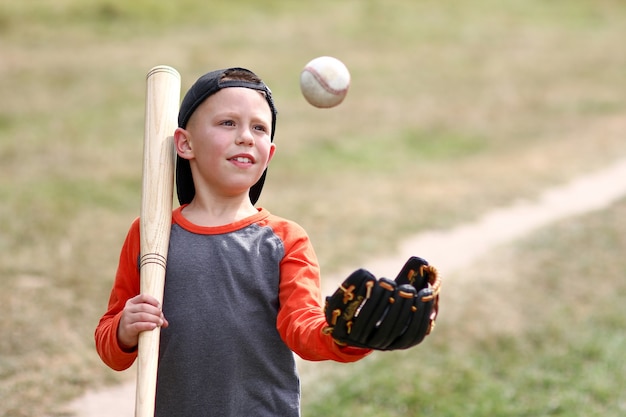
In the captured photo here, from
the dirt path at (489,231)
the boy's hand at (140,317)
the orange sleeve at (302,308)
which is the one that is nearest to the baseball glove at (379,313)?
the orange sleeve at (302,308)

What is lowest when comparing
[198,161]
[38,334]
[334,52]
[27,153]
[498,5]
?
[198,161]

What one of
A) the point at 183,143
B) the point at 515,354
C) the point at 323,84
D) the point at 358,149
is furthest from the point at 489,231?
the point at 183,143

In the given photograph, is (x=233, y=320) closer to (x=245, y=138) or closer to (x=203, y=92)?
(x=245, y=138)

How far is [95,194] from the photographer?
860cm

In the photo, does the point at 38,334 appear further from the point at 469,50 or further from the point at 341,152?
the point at 469,50

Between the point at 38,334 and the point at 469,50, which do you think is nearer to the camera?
the point at 38,334

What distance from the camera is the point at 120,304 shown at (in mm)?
2617

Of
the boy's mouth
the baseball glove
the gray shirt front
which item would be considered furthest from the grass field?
the baseball glove

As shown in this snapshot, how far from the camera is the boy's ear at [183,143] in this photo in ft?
8.62

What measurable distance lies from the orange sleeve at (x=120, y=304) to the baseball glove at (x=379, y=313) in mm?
715

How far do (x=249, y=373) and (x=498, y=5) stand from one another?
23.3 meters

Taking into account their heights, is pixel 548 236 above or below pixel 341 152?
below

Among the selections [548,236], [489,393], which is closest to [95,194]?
[548,236]

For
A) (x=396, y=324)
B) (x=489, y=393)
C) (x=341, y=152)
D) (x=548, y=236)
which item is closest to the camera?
(x=396, y=324)
